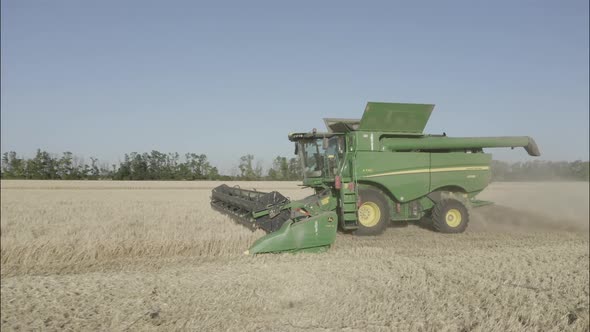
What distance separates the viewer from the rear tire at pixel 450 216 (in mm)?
9047

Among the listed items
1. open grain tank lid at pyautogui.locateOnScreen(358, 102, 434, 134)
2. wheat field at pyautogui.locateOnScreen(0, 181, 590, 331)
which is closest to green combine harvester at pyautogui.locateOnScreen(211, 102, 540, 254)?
open grain tank lid at pyautogui.locateOnScreen(358, 102, 434, 134)

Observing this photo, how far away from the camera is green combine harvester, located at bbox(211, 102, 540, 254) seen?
783 centimetres

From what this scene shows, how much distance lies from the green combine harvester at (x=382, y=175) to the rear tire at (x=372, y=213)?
21 millimetres

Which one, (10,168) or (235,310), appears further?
(10,168)

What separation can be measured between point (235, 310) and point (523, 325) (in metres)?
2.65

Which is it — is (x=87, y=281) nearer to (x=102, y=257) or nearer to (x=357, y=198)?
(x=102, y=257)

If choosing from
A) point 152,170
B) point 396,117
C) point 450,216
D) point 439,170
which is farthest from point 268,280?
point 450,216

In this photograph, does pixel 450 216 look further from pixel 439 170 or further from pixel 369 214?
pixel 369 214

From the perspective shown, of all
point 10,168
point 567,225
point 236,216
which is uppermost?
point 10,168

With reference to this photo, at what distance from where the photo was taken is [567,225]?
10.5 meters

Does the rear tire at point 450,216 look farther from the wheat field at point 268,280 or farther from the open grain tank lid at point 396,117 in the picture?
the open grain tank lid at point 396,117

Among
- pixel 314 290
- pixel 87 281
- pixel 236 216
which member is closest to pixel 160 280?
pixel 87 281

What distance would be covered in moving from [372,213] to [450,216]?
209cm

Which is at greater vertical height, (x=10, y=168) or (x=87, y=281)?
(x=10, y=168)
